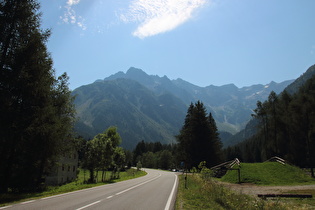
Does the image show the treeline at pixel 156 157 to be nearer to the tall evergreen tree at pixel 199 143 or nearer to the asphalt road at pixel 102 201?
the tall evergreen tree at pixel 199 143

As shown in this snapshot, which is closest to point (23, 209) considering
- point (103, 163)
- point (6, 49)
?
point (6, 49)

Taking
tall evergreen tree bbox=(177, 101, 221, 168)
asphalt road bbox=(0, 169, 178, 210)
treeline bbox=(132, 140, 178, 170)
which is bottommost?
treeline bbox=(132, 140, 178, 170)

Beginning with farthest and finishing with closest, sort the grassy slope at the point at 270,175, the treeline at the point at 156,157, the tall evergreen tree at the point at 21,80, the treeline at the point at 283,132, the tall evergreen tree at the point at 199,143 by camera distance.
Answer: the treeline at the point at 156,157 < the treeline at the point at 283,132 < the tall evergreen tree at the point at 199,143 < the grassy slope at the point at 270,175 < the tall evergreen tree at the point at 21,80

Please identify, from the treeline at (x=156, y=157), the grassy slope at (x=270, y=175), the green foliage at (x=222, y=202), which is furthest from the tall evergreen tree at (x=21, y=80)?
the treeline at (x=156, y=157)

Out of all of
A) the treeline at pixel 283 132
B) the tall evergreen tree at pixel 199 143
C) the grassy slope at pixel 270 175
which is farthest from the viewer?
the treeline at pixel 283 132

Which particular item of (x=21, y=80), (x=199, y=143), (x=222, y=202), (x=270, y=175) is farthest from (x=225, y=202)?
(x=199, y=143)

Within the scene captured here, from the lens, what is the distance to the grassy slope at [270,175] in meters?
25.2

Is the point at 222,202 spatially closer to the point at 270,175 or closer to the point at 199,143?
the point at 270,175

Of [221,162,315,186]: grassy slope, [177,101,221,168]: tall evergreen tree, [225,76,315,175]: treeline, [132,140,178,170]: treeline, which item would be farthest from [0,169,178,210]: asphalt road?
[132,140,178,170]: treeline

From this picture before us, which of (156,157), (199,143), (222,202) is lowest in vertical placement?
(156,157)

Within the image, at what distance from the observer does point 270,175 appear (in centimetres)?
2681

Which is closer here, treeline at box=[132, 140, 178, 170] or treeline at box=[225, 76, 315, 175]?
treeline at box=[225, 76, 315, 175]

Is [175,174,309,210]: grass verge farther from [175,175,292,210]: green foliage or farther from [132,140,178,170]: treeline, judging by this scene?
[132,140,178,170]: treeline

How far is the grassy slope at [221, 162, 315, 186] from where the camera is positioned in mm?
25172
